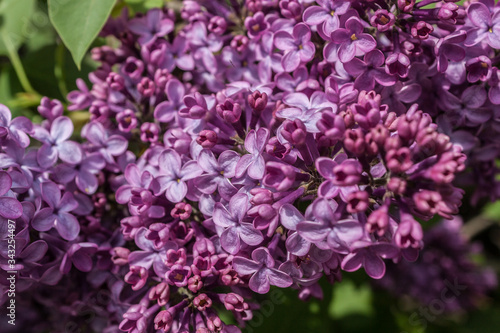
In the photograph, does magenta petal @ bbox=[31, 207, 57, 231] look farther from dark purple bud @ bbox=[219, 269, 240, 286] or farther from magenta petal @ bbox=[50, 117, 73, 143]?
dark purple bud @ bbox=[219, 269, 240, 286]

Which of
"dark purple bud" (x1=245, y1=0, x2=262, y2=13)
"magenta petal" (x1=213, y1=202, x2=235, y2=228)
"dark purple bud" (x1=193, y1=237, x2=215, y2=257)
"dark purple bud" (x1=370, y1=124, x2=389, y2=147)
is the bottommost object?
"dark purple bud" (x1=193, y1=237, x2=215, y2=257)

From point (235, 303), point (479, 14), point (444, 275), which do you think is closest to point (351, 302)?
point (444, 275)

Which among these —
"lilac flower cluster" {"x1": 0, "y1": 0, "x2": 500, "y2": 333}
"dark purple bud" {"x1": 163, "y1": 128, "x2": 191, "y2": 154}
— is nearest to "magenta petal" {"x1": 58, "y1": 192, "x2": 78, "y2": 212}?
"lilac flower cluster" {"x1": 0, "y1": 0, "x2": 500, "y2": 333}

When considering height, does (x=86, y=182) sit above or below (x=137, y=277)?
above

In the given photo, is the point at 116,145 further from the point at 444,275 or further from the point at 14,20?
the point at 444,275

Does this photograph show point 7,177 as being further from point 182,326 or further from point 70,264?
point 182,326
